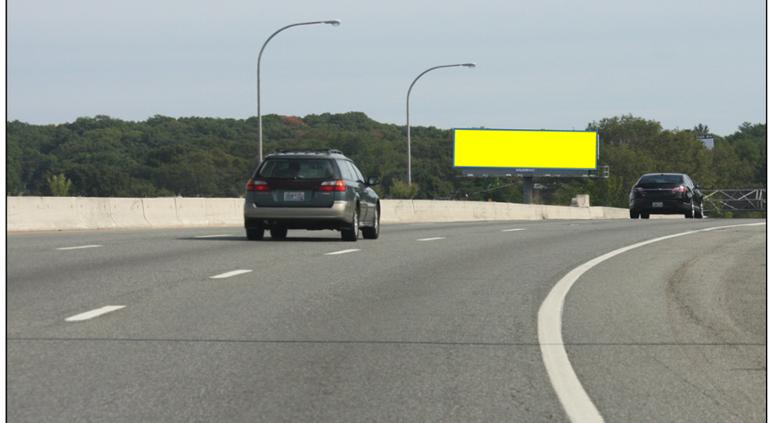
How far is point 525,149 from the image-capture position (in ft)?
369

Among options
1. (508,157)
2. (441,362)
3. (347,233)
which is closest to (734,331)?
(441,362)

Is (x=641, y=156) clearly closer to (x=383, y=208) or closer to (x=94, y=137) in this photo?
(x=94, y=137)

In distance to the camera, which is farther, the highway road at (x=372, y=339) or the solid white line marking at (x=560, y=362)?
the highway road at (x=372, y=339)

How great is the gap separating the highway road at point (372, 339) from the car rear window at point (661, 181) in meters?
23.9

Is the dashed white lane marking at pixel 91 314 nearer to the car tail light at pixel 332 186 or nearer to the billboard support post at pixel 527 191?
the car tail light at pixel 332 186

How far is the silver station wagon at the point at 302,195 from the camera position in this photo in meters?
23.7

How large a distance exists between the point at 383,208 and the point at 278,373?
39.1m

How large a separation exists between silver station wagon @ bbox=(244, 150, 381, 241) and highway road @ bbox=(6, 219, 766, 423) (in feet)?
14.4

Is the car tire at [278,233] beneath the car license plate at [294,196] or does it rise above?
beneath

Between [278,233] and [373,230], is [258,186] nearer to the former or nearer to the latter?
[278,233]

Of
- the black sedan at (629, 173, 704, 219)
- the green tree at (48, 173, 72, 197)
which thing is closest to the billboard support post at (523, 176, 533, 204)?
the black sedan at (629, 173, 704, 219)

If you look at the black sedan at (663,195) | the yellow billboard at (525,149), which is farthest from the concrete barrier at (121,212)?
the yellow billboard at (525,149)

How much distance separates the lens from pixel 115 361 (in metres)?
8.72

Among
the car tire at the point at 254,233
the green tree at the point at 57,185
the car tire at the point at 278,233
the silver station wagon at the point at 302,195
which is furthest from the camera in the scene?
the green tree at the point at 57,185
